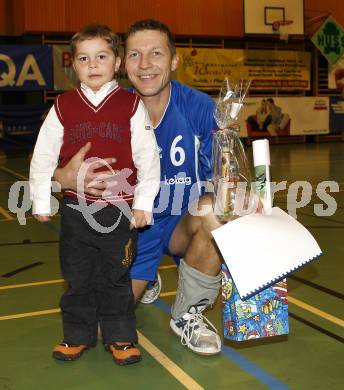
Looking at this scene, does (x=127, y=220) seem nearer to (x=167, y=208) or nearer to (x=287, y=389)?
(x=167, y=208)

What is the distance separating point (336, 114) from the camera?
14141 millimetres

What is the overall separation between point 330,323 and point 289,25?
12121mm

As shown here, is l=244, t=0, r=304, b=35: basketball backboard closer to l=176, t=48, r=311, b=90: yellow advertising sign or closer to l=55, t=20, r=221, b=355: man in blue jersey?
l=176, t=48, r=311, b=90: yellow advertising sign

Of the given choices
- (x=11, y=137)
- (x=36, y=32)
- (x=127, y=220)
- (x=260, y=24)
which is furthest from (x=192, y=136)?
(x=260, y=24)

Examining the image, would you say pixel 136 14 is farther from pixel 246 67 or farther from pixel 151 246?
pixel 151 246

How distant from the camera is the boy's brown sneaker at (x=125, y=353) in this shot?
202 cm

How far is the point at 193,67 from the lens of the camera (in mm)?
12812

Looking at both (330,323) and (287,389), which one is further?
(330,323)

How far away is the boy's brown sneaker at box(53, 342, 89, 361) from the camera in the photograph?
2057 millimetres

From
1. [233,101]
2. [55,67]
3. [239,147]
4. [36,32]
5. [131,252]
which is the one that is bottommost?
[131,252]

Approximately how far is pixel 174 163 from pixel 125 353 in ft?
2.73

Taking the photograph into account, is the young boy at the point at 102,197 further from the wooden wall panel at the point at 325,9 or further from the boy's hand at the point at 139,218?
the wooden wall panel at the point at 325,9

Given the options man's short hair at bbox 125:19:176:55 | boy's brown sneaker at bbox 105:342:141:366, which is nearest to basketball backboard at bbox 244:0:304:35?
man's short hair at bbox 125:19:176:55

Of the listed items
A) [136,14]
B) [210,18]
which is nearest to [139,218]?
[136,14]
